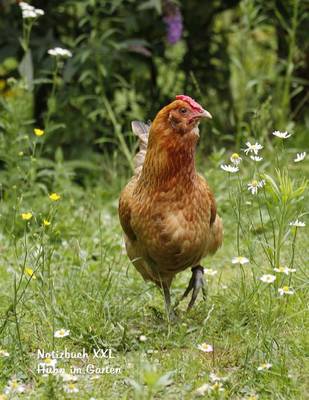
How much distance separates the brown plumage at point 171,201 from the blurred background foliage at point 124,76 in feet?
5.20

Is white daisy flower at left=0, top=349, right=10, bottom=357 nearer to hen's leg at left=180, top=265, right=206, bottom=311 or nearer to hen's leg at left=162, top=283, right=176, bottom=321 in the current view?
hen's leg at left=162, top=283, right=176, bottom=321

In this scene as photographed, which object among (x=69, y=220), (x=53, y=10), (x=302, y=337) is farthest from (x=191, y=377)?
(x=53, y=10)

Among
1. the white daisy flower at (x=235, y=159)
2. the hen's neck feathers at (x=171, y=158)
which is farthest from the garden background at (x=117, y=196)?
the hen's neck feathers at (x=171, y=158)

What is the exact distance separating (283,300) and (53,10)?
348 centimetres

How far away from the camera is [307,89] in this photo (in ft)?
23.7

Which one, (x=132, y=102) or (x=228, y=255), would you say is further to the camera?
(x=132, y=102)

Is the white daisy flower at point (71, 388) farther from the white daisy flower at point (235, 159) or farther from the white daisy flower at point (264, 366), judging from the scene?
the white daisy flower at point (235, 159)

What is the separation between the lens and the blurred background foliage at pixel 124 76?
585 centimetres

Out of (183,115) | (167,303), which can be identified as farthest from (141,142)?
(167,303)

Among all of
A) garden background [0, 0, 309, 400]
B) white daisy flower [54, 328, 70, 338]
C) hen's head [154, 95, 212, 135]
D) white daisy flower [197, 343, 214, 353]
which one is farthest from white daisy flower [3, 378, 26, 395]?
hen's head [154, 95, 212, 135]

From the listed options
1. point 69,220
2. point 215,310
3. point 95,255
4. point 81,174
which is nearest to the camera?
point 215,310

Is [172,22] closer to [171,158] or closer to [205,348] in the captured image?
[171,158]

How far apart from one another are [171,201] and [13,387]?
1109 mm

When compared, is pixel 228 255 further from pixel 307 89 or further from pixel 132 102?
Answer: pixel 307 89
